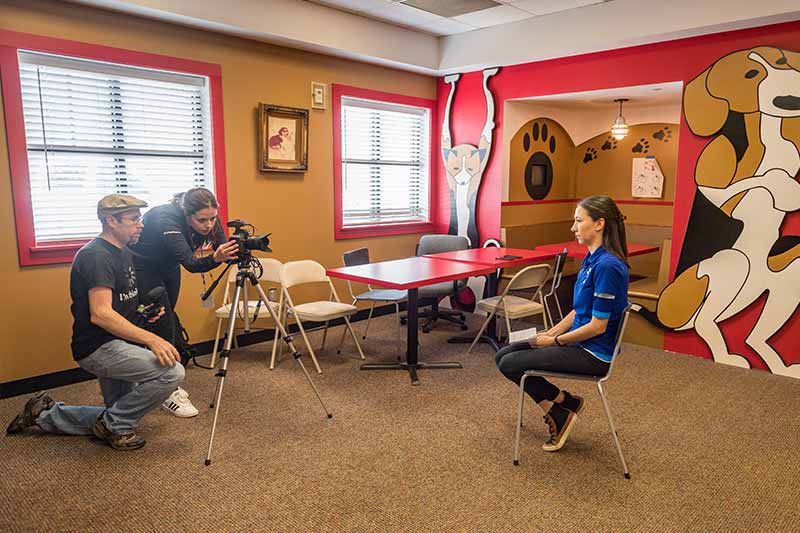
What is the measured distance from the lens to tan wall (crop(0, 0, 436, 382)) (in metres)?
3.70

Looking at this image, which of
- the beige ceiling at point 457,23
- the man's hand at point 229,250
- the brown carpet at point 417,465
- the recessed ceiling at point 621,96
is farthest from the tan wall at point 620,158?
the man's hand at point 229,250

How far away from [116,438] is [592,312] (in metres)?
2.53

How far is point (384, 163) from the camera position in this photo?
6.07 meters

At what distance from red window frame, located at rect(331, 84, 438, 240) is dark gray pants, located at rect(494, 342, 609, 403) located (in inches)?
115

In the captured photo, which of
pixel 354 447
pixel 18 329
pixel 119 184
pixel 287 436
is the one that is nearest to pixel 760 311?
pixel 354 447

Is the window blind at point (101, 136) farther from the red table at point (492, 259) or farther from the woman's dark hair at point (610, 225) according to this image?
the woman's dark hair at point (610, 225)

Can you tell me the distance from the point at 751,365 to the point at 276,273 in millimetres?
3787

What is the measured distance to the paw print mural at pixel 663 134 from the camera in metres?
6.28

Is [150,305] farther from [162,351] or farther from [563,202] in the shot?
[563,202]

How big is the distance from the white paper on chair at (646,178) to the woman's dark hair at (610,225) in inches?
162

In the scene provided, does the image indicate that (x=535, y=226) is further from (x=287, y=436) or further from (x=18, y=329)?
(x=18, y=329)

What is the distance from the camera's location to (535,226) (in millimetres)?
6316

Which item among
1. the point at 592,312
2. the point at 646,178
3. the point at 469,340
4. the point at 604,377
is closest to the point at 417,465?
the point at 604,377

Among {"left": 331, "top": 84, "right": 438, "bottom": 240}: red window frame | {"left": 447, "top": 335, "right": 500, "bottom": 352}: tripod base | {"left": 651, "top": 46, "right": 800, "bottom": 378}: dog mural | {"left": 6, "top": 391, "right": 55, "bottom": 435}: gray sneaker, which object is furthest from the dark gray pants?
{"left": 331, "top": 84, "right": 438, "bottom": 240}: red window frame
